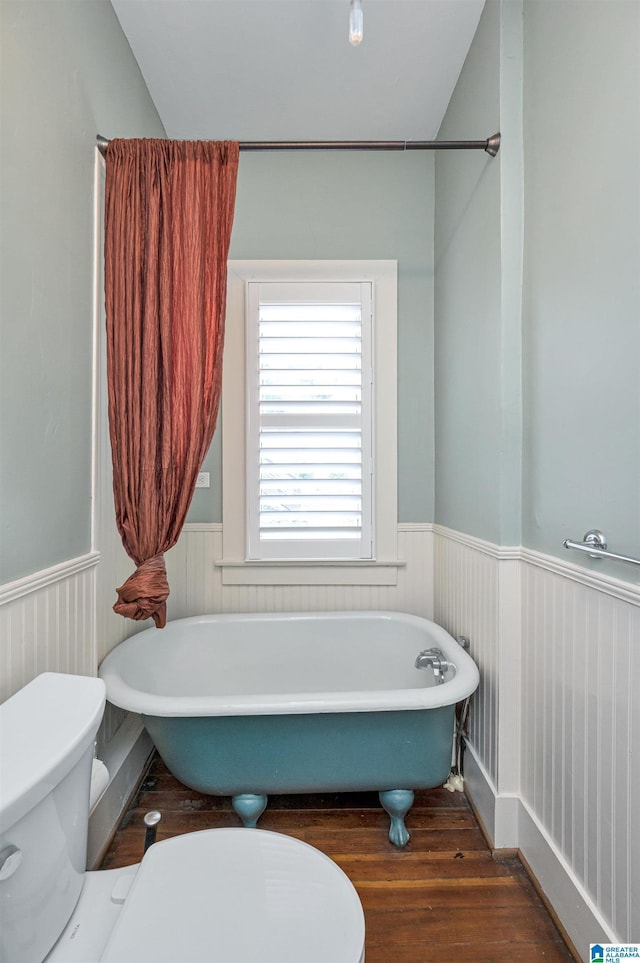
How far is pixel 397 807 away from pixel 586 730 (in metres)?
0.70

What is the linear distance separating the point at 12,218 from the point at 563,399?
57.2 inches

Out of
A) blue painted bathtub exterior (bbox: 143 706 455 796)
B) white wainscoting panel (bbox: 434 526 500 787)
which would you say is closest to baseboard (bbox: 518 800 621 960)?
white wainscoting panel (bbox: 434 526 500 787)

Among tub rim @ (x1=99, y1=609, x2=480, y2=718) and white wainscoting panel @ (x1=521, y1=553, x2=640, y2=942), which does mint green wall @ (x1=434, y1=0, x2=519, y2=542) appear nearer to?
white wainscoting panel @ (x1=521, y1=553, x2=640, y2=942)

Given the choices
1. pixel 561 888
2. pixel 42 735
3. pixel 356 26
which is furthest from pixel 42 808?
pixel 356 26

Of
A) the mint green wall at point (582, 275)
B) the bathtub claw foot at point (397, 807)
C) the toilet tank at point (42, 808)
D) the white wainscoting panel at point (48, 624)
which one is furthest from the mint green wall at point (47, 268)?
the mint green wall at point (582, 275)

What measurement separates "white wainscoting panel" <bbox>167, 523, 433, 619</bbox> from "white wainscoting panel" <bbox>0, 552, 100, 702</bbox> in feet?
2.73

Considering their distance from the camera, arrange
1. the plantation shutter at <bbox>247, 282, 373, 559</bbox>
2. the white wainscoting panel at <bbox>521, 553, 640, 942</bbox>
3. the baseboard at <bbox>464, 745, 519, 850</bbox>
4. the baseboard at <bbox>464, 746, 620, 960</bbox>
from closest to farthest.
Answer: the white wainscoting panel at <bbox>521, 553, 640, 942</bbox>, the baseboard at <bbox>464, 746, 620, 960</bbox>, the baseboard at <bbox>464, 745, 519, 850</bbox>, the plantation shutter at <bbox>247, 282, 373, 559</bbox>

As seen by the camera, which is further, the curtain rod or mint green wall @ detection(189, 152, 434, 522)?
mint green wall @ detection(189, 152, 434, 522)

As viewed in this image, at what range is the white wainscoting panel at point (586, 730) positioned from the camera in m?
1.06

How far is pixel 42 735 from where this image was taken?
0.81m

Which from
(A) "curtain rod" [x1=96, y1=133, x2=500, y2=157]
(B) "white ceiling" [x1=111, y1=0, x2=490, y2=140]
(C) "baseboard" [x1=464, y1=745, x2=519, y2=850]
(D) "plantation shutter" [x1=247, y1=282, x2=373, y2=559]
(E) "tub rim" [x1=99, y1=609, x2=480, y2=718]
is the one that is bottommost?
(C) "baseboard" [x1=464, y1=745, x2=519, y2=850]

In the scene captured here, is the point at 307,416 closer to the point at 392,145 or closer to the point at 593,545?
the point at 392,145

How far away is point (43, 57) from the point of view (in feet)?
4.11

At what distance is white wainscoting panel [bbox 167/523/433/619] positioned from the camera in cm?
235
